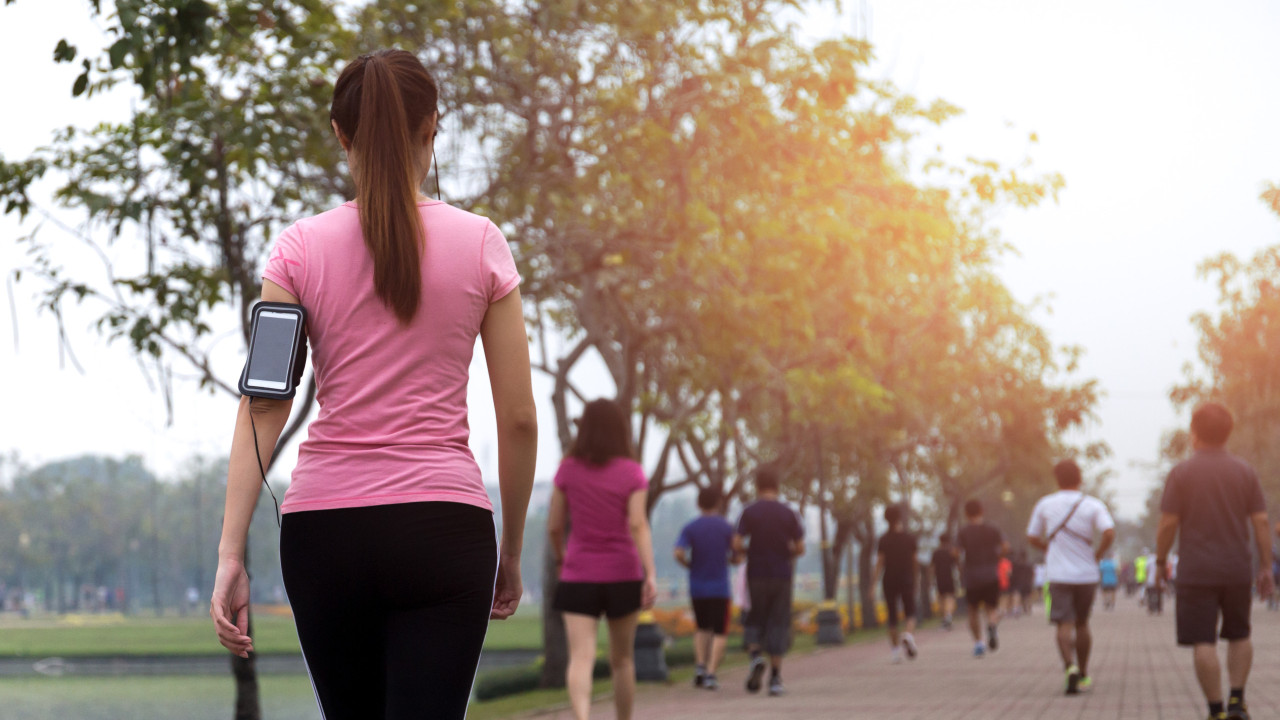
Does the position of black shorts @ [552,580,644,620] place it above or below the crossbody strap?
below

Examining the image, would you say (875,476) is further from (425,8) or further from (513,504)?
(513,504)

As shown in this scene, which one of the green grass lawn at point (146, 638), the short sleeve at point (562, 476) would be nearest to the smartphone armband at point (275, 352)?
the green grass lawn at point (146, 638)

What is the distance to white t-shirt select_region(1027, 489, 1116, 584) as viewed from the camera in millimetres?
12250

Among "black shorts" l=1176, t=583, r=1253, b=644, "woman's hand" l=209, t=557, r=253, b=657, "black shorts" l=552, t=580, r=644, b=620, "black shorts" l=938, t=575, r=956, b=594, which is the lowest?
"black shorts" l=938, t=575, r=956, b=594

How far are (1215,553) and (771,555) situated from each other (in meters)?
5.83

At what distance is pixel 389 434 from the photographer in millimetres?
2582

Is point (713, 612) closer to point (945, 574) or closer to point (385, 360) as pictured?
point (385, 360)

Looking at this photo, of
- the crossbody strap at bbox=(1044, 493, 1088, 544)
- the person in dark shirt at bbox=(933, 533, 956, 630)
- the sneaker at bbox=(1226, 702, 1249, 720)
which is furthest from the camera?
the person in dark shirt at bbox=(933, 533, 956, 630)

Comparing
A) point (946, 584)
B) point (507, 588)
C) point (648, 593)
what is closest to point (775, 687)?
point (648, 593)

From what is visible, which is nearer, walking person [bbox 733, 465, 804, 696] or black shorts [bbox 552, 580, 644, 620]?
black shorts [bbox 552, 580, 644, 620]

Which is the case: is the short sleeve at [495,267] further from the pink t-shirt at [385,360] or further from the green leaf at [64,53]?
the green leaf at [64,53]

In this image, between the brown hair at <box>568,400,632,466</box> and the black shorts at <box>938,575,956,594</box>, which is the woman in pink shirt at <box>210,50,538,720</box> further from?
the black shorts at <box>938,575,956,594</box>

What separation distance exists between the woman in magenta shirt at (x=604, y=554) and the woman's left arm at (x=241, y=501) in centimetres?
522

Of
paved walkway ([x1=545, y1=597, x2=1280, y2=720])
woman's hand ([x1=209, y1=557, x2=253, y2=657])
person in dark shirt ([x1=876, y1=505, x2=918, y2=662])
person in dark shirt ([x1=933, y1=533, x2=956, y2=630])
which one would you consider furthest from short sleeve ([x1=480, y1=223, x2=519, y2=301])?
person in dark shirt ([x1=933, y1=533, x2=956, y2=630])
